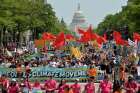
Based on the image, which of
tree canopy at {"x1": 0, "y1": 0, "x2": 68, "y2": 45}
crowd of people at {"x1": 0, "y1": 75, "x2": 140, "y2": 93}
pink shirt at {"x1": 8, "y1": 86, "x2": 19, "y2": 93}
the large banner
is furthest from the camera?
tree canopy at {"x1": 0, "y1": 0, "x2": 68, "y2": 45}

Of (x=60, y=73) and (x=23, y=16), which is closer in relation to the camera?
(x=60, y=73)

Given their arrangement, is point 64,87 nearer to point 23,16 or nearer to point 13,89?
point 13,89

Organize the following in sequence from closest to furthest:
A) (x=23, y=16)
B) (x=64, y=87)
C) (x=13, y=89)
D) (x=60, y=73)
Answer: (x=64, y=87), (x=13, y=89), (x=60, y=73), (x=23, y=16)

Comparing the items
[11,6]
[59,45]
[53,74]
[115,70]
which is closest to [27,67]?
[53,74]

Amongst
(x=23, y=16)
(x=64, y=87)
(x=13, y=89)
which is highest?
(x=23, y=16)

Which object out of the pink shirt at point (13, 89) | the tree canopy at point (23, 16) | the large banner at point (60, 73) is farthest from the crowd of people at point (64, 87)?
the tree canopy at point (23, 16)

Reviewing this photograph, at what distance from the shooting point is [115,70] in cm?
3750

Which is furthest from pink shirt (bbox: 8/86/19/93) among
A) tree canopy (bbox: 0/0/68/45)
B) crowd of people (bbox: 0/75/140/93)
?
tree canopy (bbox: 0/0/68/45)

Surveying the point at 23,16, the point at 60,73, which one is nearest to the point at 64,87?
the point at 60,73

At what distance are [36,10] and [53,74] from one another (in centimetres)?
7144

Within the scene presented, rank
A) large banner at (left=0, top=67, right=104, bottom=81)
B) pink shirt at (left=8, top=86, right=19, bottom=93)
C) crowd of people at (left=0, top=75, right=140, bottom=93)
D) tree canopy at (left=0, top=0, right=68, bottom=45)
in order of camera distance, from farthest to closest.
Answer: tree canopy at (left=0, top=0, right=68, bottom=45) < large banner at (left=0, top=67, right=104, bottom=81) < pink shirt at (left=8, top=86, right=19, bottom=93) < crowd of people at (left=0, top=75, right=140, bottom=93)

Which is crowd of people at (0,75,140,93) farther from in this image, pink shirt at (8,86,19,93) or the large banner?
the large banner

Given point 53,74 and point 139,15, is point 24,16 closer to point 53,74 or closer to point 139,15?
point 139,15

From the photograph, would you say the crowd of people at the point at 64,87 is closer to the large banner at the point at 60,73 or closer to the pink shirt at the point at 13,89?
the pink shirt at the point at 13,89
